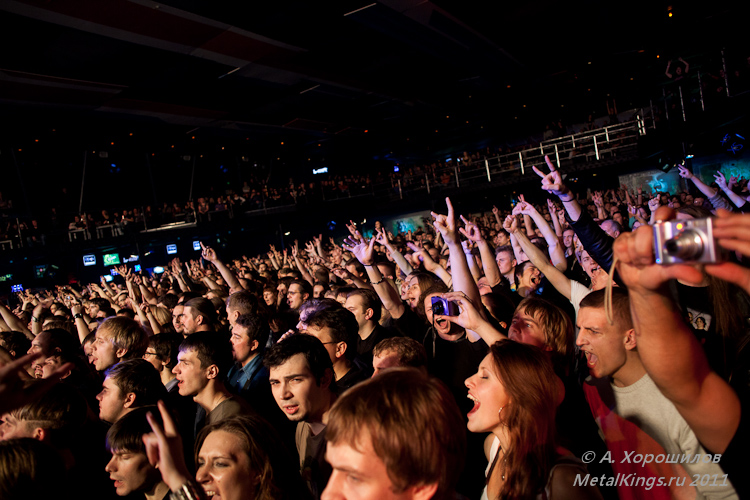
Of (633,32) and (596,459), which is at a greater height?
(633,32)

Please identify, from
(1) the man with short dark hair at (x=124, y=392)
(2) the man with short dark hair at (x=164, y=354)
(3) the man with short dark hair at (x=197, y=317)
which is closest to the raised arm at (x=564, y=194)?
(1) the man with short dark hair at (x=124, y=392)

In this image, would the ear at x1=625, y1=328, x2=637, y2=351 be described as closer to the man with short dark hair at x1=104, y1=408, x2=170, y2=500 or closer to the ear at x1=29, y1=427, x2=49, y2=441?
the man with short dark hair at x1=104, y1=408, x2=170, y2=500

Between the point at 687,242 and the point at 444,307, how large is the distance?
5.32 ft

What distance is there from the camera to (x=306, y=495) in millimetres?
1698

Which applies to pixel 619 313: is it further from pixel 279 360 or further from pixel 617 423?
pixel 279 360

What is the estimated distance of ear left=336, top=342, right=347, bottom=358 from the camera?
9.25 ft

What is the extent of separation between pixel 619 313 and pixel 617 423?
1.46 ft

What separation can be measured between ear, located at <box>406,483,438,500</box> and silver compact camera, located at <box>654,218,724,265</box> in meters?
0.69

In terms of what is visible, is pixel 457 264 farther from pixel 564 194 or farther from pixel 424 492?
pixel 424 492

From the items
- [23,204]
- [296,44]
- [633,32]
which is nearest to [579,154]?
[633,32]

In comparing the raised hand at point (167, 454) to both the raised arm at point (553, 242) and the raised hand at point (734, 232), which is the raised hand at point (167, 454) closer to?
the raised hand at point (734, 232)

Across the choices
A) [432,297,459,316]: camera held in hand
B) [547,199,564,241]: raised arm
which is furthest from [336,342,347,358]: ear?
[547,199,564,241]: raised arm

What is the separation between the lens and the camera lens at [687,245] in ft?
2.57

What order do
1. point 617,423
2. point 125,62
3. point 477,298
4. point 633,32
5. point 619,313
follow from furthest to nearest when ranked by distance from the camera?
point 633,32, point 125,62, point 477,298, point 619,313, point 617,423
